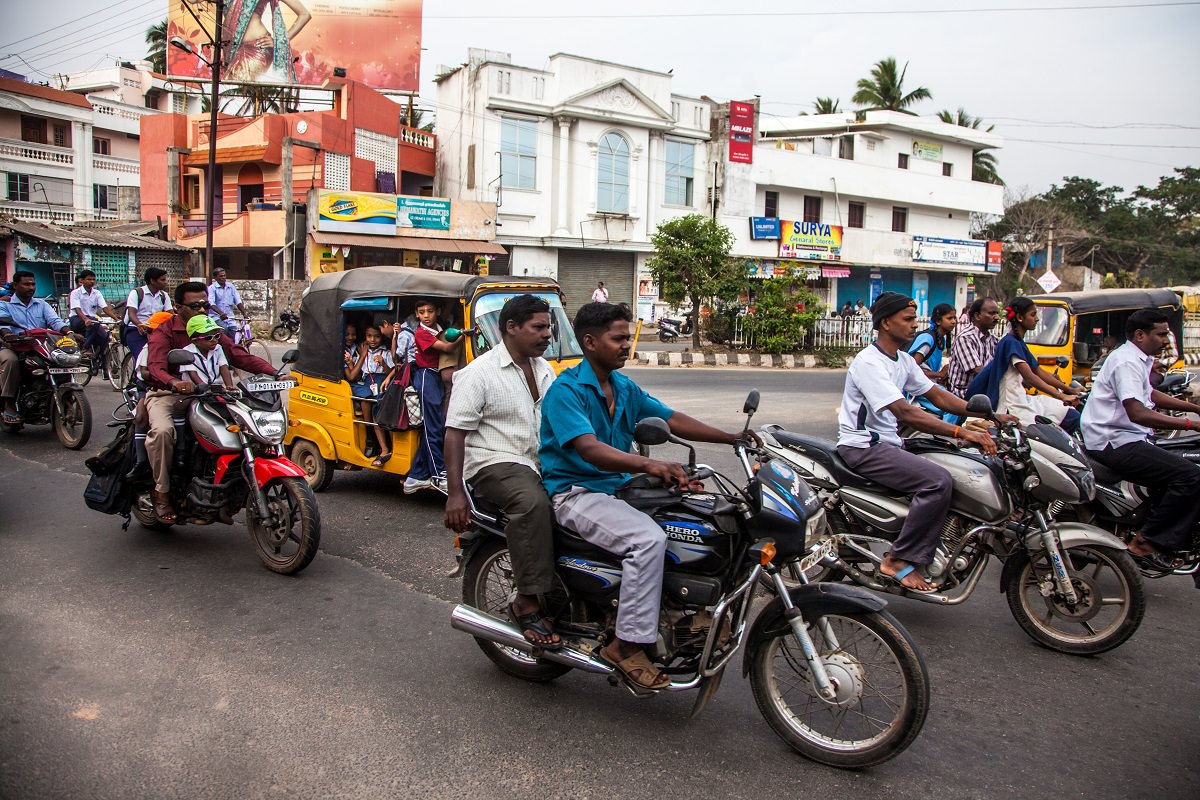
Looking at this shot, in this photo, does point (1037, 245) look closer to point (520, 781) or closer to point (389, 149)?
point (389, 149)

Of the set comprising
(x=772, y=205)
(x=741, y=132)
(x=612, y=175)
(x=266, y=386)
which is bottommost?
(x=266, y=386)

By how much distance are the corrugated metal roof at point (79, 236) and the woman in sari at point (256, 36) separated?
7.64 metres

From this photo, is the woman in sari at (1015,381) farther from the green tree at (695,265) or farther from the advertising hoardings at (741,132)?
the advertising hoardings at (741,132)

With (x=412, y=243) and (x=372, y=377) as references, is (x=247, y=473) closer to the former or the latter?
(x=372, y=377)

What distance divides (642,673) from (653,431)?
967 millimetres

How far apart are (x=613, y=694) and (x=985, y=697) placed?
1.65 m

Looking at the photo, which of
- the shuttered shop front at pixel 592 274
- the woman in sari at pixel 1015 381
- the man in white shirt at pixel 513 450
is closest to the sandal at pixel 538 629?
the man in white shirt at pixel 513 450

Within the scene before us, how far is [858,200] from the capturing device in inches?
1622

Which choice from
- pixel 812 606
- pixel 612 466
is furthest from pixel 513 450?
pixel 812 606

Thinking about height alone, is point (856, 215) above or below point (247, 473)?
above

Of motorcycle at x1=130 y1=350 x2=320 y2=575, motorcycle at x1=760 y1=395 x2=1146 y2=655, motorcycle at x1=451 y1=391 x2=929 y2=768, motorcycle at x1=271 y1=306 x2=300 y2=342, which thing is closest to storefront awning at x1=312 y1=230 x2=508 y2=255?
motorcycle at x1=271 y1=306 x2=300 y2=342


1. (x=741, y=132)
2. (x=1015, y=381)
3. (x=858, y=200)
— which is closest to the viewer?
(x=1015, y=381)

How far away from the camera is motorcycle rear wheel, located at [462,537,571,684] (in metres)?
4.01

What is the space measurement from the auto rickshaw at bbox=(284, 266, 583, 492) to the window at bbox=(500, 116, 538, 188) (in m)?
24.2
